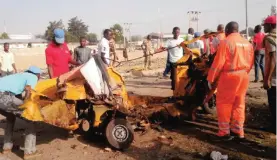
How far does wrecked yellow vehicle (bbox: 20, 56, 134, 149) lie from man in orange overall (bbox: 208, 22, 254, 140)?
151 centimetres

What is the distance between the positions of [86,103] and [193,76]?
2.18m

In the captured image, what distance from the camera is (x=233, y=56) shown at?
485cm

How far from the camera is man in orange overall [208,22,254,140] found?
486cm

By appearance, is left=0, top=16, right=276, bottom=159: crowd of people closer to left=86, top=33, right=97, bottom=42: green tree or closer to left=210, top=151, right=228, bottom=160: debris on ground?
left=210, top=151, right=228, bottom=160: debris on ground

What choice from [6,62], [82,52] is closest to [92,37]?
[6,62]

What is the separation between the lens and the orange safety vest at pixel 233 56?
4836 millimetres

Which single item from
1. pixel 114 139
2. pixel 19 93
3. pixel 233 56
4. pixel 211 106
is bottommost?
pixel 114 139

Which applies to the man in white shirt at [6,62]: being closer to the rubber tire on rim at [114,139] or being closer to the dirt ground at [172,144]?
the dirt ground at [172,144]

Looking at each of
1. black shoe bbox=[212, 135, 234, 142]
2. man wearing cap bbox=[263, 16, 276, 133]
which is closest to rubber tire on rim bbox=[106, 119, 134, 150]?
black shoe bbox=[212, 135, 234, 142]

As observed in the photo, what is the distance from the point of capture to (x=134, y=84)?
11898mm

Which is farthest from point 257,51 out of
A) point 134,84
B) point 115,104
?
point 115,104

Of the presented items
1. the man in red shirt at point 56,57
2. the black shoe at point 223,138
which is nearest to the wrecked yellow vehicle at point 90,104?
the black shoe at point 223,138

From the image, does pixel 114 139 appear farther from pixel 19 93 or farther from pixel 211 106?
pixel 211 106

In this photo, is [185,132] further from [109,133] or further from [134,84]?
[134,84]
